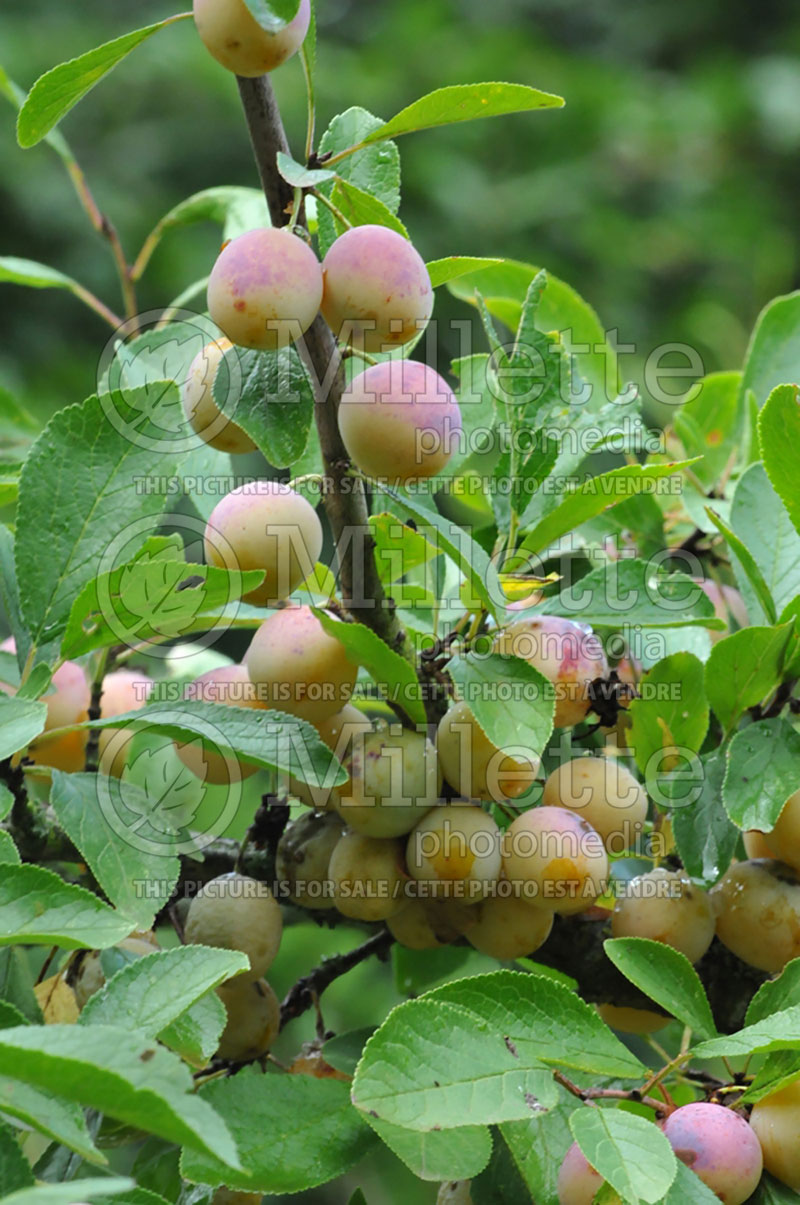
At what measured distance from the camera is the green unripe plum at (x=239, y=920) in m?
0.50

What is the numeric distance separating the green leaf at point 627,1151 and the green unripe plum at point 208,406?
10.4 inches

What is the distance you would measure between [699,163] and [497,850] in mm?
2638

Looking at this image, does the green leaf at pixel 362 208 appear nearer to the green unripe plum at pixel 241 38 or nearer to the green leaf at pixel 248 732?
the green unripe plum at pixel 241 38

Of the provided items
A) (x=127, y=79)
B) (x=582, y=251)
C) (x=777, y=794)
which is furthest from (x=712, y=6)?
(x=777, y=794)

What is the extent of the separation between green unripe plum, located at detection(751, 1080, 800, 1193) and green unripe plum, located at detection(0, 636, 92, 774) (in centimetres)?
32

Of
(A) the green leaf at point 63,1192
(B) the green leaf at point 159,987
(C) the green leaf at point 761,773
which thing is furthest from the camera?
(C) the green leaf at point 761,773

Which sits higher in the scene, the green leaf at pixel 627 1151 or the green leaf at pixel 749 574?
the green leaf at pixel 749 574

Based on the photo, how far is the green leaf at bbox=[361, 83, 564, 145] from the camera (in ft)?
1.44

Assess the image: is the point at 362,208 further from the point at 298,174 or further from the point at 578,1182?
the point at 578,1182

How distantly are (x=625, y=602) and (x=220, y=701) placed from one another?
6.7 inches

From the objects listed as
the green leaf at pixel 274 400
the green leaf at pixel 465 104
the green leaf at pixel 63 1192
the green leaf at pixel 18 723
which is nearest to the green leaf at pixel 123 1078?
the green leaf at pixel 63 1192

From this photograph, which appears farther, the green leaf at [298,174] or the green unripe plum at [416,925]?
the green unripe plum at [416,925]

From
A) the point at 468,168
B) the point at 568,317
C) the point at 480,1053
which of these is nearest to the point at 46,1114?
the point at 480,1053

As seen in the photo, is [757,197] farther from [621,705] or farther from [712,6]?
[621,705]
